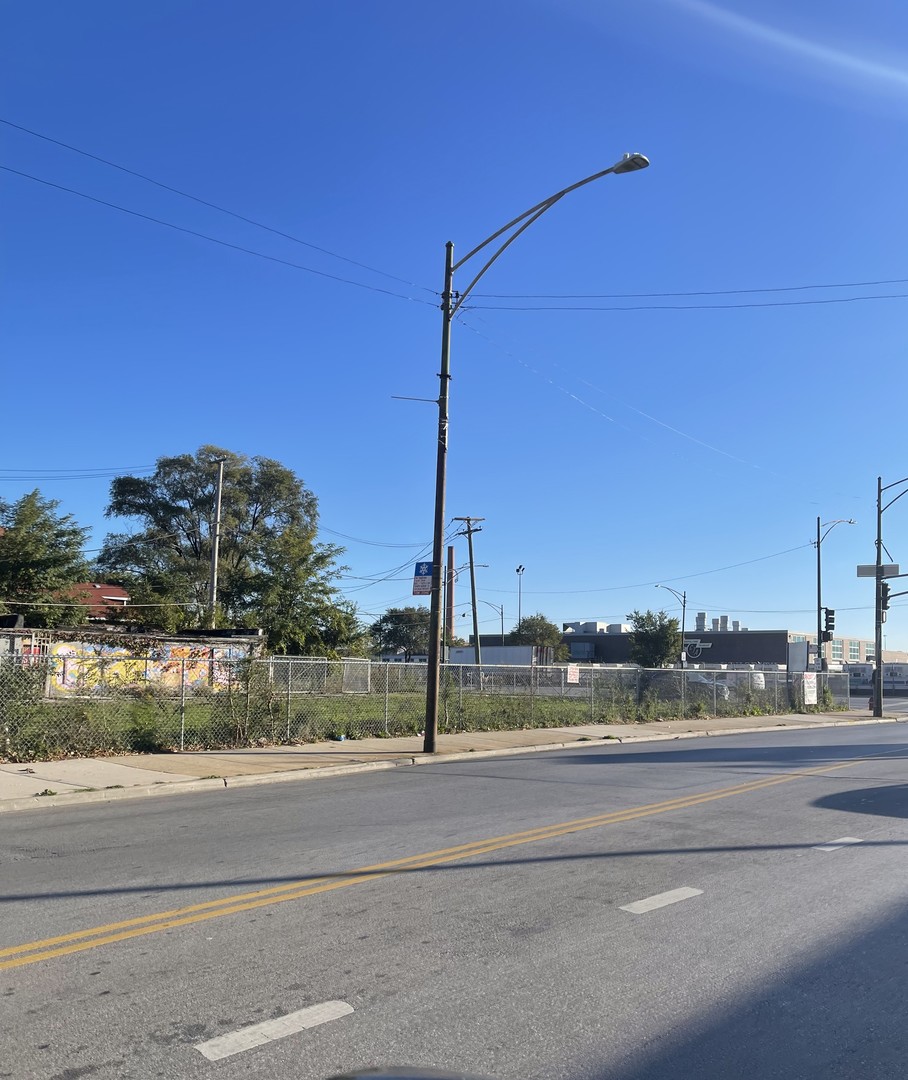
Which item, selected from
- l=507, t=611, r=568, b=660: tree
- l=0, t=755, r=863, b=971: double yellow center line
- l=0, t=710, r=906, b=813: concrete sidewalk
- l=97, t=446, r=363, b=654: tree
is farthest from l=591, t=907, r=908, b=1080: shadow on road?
l=507, t=611, r=568, b=660: tree

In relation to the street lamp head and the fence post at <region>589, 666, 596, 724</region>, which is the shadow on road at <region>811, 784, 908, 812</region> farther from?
the fence post at <region>589, 666, 596, 724</region>

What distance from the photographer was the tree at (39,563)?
35031mm

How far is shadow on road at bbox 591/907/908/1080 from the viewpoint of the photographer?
4094 mm

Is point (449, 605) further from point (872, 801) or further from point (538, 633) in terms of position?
point (872, 801)

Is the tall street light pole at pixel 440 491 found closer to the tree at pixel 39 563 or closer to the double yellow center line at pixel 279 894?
the double yellow center line at pixel 279 894

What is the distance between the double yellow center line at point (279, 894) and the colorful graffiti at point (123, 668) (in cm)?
859

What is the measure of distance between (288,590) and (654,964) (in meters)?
36.5

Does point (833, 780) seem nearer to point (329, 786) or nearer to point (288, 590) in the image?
point (329, 786)

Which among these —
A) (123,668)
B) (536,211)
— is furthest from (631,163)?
(123,668)

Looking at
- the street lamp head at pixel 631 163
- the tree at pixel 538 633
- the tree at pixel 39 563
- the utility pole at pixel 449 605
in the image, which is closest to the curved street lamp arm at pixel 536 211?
the street lamp head at pixel 631 163

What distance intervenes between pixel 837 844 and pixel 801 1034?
17.1ft

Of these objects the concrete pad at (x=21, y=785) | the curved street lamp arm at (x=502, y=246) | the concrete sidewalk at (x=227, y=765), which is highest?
the curved street lamp arm at (x=502, y=246)

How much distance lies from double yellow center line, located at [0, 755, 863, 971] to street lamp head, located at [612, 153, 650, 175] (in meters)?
9.30

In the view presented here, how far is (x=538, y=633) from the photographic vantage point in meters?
99.5
